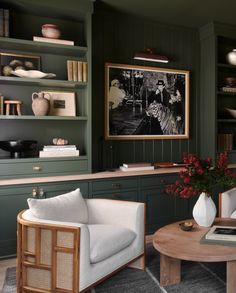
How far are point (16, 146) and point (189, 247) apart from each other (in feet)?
6.26

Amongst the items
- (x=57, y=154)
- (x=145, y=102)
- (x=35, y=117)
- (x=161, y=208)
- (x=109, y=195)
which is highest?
(x=145, y=102)

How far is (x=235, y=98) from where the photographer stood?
4.47 m

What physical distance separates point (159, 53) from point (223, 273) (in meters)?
2.76

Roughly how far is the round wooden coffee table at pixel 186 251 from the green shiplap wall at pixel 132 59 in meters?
1.50

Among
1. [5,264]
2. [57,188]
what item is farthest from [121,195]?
[5,264]

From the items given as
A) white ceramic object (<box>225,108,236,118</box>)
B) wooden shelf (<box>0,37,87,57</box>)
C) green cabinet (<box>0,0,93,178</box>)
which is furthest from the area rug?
white ceramic object (<box>225,108,236,118</box>)

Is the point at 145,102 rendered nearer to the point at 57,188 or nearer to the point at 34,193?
the point at 57,188

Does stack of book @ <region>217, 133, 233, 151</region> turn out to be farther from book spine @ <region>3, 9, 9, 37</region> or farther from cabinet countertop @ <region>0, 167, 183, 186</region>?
book spine @ <region>3, 9, 9, 37</region>

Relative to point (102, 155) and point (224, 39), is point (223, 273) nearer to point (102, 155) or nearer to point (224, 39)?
point (102, 155)

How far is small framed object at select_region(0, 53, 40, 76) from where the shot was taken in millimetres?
3062

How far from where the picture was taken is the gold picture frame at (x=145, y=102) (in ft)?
12.3

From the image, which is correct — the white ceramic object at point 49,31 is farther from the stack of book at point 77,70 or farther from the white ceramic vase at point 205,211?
the white ceramic vase at point 205,211

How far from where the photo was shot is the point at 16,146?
9.87 feet

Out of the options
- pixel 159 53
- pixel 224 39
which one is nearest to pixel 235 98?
pixel 224 39
